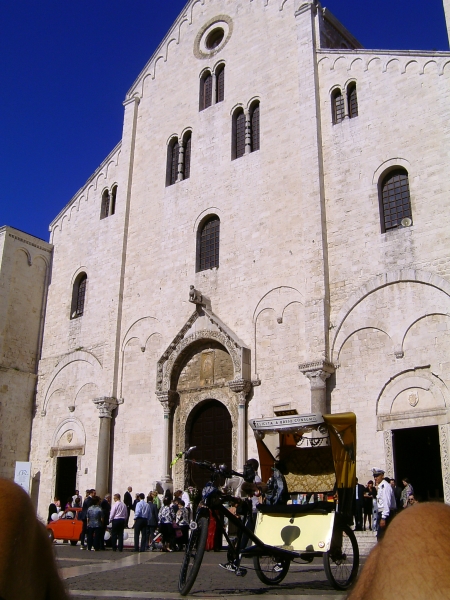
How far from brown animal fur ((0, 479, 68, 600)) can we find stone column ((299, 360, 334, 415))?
13.9 metres

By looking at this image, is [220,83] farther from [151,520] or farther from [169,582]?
[169,582]

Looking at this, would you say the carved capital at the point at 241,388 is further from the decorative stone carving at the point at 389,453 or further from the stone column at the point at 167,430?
the decorative stone carving at the point at 389,453

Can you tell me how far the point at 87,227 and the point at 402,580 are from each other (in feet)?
76.3

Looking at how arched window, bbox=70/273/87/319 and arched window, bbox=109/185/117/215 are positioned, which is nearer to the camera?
arched window, bbox=70/273/87/319

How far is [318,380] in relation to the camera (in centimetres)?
1505

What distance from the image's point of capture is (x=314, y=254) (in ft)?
53.6

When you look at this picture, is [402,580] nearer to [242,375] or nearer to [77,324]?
[242,375]

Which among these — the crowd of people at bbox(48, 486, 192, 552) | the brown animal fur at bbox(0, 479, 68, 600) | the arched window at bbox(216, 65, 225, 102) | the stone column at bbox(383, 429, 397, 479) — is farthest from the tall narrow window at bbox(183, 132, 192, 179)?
the brown animal fur at bbox(0, 479, 68, 600)

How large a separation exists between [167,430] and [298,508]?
11.1 m

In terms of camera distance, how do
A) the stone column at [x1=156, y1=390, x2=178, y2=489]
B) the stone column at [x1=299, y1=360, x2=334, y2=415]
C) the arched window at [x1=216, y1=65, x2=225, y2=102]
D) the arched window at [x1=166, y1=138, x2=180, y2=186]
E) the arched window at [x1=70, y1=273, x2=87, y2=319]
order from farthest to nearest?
1. the arched window at [x1=70, y1=273, x2=87, y2=319]
2. the arched window at [x1=166, y1=138, x2=180, y2=186]
3. the arched window at [x1=216, y1=65, x2=225, y2=102]
4. the stone column at [x1=156, y1=390, x2=178, y2=489]
5. the stone column at [x1=299, y1=360, x2=334, y2=415]

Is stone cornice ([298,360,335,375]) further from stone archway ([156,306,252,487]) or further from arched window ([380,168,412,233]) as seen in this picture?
arched window ([380,168,412,233])

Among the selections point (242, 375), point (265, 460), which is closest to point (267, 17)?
point (242, 375)

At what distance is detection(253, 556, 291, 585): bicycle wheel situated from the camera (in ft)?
23.9

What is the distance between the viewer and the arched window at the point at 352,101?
17.2m
